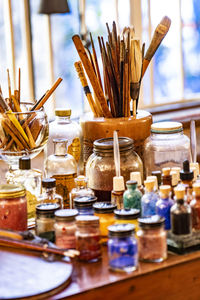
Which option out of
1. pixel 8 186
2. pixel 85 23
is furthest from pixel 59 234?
pixel 85 23

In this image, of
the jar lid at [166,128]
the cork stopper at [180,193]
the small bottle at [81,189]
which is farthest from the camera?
the jar lid at [166,128]

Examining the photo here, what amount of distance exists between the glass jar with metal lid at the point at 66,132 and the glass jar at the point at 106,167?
0.14m

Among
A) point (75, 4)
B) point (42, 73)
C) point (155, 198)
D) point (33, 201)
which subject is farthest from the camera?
point (75, 4)

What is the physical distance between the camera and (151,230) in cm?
124

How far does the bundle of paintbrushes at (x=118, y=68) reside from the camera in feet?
5.70

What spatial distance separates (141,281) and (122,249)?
7cm

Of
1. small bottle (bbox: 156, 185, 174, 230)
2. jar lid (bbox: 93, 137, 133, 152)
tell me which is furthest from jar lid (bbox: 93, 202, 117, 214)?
jar lid (bbox: 93, 137, 133, 152)

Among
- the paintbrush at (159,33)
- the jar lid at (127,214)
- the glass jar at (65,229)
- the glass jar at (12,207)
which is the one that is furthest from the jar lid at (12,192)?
the paintbrush at (159,33)

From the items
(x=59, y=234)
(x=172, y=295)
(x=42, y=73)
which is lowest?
(x=172, y=295)

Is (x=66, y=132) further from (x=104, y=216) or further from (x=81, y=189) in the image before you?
(x=104, y=216)

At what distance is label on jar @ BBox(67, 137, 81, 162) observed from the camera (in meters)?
1.73

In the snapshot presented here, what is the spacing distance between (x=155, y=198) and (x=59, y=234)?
0.75ft

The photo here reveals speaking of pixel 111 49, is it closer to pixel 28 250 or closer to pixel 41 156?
pixel 28 250

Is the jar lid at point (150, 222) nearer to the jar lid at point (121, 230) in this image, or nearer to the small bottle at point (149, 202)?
the jar lid at point (121, 230)
